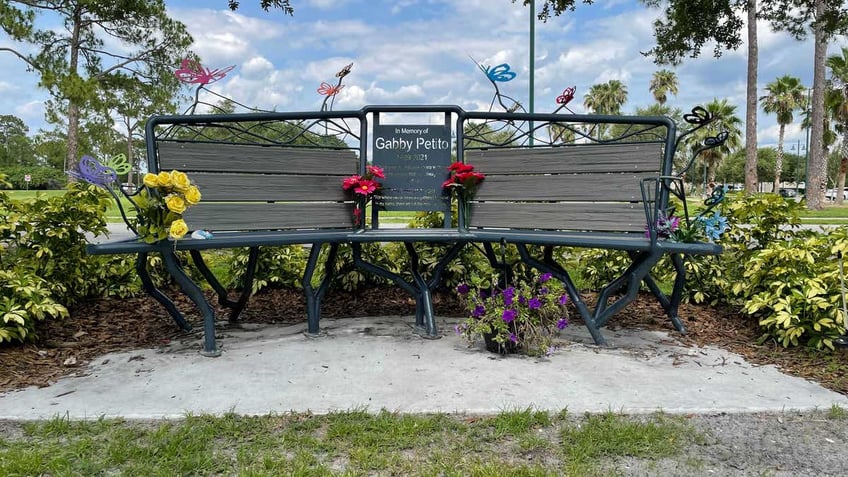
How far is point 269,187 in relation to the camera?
14.6 ft

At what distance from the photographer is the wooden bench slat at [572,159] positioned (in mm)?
4246

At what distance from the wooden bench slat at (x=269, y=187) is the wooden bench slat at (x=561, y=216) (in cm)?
113

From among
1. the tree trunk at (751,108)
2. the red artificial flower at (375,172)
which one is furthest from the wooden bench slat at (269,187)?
the tree trunk at (751,108)

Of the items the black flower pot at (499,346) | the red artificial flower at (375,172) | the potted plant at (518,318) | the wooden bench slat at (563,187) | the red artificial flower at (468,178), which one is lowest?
the black flower pot at (499,346)

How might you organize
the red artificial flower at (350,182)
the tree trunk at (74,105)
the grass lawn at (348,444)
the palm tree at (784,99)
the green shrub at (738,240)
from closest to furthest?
the grass lawn at (348,444) → the red artificial flower at (350,182) → the green shrub at (738,240) → the tree trunk at (74,105) → the palm tree at (784,99)

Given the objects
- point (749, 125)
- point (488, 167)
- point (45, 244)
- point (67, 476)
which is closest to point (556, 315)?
point (488, 167)

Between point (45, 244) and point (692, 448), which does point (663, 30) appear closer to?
point (692, 448)

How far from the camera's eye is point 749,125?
20188 millimetres

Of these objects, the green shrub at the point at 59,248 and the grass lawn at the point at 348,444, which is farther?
the green shrub at the point at 59,248

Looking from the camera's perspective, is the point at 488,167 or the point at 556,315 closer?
the point at 556,315

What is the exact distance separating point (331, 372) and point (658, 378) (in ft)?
6.15

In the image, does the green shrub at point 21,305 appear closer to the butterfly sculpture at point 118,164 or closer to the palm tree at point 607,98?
the butterfly sculpture at point 118,164

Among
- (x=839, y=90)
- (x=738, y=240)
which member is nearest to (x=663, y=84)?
(x=839, y=90)

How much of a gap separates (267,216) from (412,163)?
119 centimetres
